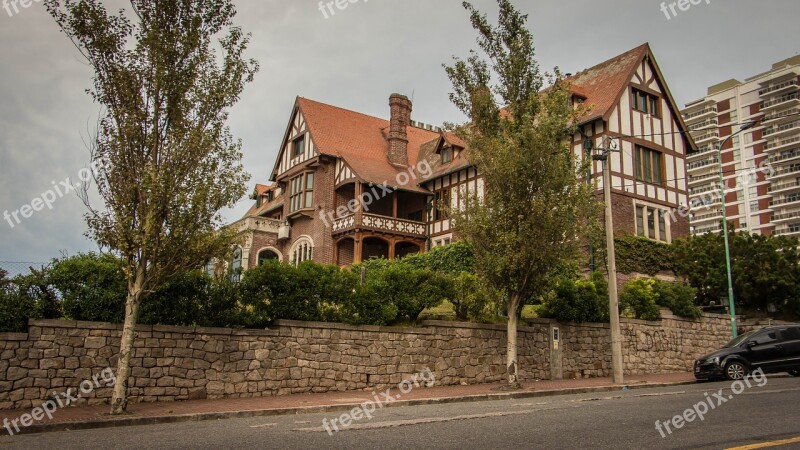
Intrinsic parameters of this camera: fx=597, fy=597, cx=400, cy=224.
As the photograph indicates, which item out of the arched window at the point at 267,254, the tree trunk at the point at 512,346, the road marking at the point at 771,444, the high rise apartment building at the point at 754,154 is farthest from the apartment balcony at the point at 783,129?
the road marking at the point at 771,444

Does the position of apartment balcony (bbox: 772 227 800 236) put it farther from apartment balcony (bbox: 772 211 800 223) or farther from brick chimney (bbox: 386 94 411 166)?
brick chimney (bbox: 386 94 411 166)

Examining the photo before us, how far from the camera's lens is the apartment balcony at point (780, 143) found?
73.3 metres

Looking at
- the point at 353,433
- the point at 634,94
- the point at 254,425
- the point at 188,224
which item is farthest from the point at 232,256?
the point at 634,94

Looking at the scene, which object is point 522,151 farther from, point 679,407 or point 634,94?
point 634,94

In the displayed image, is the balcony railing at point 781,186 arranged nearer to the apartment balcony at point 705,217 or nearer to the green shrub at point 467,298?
the apartment balcony at point 705,217

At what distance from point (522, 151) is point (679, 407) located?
7960mm

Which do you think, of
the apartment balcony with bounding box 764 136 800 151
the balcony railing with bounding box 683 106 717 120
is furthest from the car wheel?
the balcony railing with bounding box 683 106 717 120

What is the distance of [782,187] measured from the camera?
73250 millimetres

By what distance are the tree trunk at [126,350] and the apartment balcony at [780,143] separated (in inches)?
3232

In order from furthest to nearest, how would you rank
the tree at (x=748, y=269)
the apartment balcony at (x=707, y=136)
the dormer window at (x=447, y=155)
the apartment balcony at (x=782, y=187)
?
the apartment balcony at (x=707, y=136) → the apartment balcony at (x=782, y=187) → the dormer window at (x=447, y=155) → the tree at (x=748, y=269)

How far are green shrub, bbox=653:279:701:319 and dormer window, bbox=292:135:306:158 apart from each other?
847 inches

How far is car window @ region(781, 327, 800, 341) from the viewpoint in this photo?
1631 centimetres

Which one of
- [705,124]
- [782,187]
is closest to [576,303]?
[782,187]

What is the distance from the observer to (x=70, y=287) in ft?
38.9
